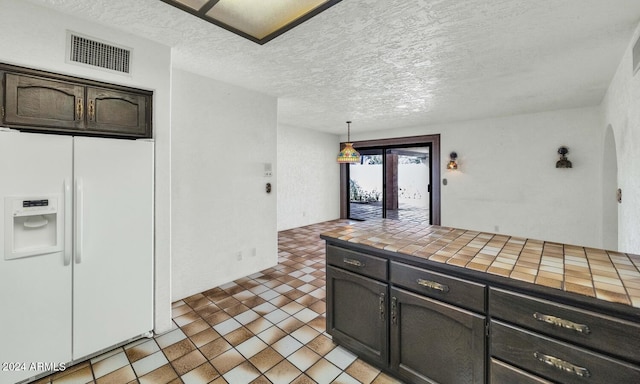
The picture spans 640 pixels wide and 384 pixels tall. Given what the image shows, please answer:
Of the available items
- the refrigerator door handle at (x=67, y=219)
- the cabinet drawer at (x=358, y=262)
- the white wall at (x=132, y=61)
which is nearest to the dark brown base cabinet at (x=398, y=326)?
the cabinet drawer at (x=358, y=262)

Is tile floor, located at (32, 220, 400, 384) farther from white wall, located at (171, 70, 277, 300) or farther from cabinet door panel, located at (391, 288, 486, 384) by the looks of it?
white wall, located at (171, 70, 277, 300)

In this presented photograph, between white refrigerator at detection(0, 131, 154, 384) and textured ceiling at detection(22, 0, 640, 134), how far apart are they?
1.02 m

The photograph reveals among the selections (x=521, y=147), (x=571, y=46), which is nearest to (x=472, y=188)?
(x=521, y=147)

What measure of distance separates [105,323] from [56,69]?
75.7 inches

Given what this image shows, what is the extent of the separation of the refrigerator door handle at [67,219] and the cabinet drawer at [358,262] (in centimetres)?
191

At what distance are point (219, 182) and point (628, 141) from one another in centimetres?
415

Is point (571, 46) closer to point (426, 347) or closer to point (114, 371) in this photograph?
point (426, 347)

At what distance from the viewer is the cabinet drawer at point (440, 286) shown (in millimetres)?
1432

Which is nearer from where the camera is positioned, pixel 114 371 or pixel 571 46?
pixel 114 371

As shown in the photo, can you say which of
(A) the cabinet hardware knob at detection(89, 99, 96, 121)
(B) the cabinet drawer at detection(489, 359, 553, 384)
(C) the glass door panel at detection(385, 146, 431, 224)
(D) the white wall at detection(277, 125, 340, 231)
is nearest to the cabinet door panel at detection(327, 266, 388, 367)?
(B) the cabinet drawer at detection(489, 359, 553, 384)

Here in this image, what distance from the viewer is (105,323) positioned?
2100 mm

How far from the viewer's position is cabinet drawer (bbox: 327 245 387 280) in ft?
5.97

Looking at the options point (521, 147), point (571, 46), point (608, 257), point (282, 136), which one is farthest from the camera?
point (282, 136)

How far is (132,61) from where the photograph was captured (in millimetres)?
2197
